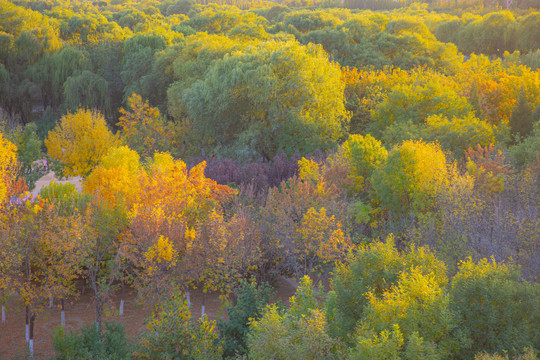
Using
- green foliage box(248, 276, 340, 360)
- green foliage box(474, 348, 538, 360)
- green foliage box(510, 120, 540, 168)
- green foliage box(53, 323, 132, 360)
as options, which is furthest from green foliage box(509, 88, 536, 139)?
green foliage box(53, 323, 132, 360)

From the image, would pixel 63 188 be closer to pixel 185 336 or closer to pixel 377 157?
pixel 185 336

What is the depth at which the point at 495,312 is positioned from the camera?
11711 millimetres

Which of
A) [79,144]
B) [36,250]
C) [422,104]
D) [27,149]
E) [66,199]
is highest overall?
[422,104]

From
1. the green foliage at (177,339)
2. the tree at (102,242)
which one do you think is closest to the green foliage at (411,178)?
the green foliage at (177,339)

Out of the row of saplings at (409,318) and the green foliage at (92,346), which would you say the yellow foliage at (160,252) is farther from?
the row of saplings at (409,318)

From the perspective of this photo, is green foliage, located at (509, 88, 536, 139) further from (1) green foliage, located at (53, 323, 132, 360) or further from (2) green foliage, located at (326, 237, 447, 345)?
(1) green foliage, located at (53, 323, 132, 360)

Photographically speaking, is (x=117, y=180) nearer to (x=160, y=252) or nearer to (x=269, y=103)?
(x=160, y=252)

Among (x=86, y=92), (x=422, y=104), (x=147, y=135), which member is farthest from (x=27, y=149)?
(x=422, y=104)

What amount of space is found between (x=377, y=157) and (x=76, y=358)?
1911 cm

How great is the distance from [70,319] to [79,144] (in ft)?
58.0

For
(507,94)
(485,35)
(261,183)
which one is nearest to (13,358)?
(261,183)

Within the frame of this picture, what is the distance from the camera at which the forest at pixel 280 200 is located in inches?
482

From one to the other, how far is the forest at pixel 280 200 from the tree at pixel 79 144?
0.16 meters

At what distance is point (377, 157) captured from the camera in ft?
90.0
